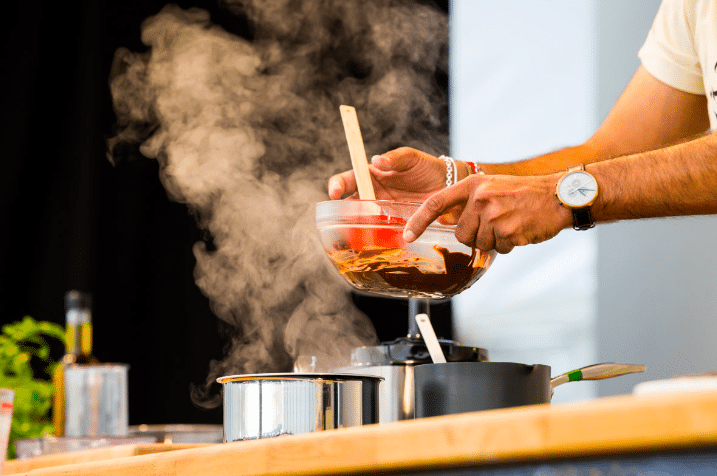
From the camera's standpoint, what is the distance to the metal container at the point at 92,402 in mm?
1383

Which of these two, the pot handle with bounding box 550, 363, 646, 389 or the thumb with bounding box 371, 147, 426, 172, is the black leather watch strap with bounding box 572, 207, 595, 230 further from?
the thumb with bounding box 371, 147, 426, 172

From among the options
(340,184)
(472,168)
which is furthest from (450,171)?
(340,184)

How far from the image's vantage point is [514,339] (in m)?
2.68

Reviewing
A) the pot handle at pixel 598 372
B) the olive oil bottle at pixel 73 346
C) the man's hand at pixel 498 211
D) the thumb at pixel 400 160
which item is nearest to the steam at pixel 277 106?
the olive oil bottle at pixel 73 346

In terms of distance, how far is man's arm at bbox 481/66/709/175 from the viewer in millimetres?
1563

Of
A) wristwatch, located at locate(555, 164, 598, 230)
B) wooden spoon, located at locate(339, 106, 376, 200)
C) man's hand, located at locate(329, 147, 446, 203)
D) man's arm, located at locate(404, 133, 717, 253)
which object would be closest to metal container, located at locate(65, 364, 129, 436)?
man's hand, located at locate(329, 147, 446, 203)

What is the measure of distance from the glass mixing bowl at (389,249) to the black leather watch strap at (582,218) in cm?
15

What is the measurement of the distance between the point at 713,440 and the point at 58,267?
2.49 meters

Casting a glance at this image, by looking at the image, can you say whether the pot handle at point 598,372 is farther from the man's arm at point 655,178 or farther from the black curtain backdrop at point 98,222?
the black curtain backdrop at point 98,222

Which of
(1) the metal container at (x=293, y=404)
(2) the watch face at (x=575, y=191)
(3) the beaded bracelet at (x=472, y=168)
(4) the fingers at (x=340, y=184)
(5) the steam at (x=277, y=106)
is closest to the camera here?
(1) the metal container at (x=293, y=404)

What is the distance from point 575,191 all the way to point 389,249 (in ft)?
0.87

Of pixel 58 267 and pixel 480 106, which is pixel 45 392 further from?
pixel 480 106

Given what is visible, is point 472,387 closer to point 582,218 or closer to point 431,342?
point 431,342

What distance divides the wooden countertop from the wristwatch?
584mm
